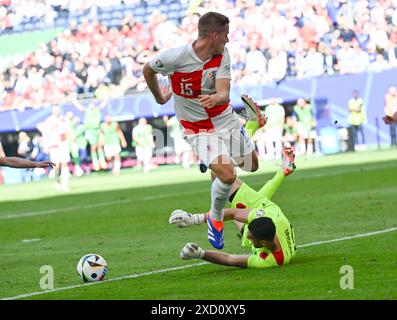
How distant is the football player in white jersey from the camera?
10742 mm

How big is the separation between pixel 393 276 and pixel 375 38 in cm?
2849

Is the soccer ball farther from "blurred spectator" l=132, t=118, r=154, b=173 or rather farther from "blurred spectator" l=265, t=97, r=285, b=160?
"blurred spectator" l=265, t=97, r=285, b=160

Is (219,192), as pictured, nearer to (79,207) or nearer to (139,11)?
(79,207)

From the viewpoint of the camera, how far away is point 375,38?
3688 centimetres

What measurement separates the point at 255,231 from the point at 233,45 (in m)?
28.9

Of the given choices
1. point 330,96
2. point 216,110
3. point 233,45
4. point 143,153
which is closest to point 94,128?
Answer: point 143,153

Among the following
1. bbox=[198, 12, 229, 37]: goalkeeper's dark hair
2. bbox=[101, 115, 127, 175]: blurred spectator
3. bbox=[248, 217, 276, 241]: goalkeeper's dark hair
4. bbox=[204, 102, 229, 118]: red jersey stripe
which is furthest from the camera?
bbox=[101, 115, 127, 175]: blurred spectator

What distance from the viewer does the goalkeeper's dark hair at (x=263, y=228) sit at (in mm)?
9984

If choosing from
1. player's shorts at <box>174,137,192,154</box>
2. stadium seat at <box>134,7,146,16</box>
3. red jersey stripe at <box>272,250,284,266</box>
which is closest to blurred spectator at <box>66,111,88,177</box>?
player's shorts at <box>174,137,192,154</box>

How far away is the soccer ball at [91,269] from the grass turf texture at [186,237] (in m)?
0.21

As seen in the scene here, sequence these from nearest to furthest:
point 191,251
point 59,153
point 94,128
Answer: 1. point 191,251
2. point 59,153
3. point 94,128

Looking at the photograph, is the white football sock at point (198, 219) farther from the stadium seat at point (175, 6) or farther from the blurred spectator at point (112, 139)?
the stadium seat at point (175, 6)

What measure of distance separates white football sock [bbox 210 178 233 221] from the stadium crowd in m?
26.0

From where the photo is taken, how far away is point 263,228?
9984 millimetres
